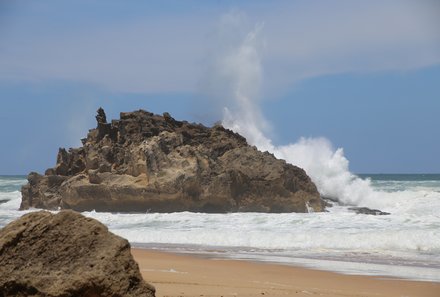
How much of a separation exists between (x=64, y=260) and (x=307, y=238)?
33.2 ft

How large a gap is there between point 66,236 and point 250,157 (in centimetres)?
1705

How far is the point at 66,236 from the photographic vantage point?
190 inches

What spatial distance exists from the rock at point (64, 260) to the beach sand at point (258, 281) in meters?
1.65

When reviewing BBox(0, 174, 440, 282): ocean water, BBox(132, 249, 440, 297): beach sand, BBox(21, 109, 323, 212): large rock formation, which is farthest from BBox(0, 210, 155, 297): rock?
BBox(21, 109, 323, 212): large rock formation

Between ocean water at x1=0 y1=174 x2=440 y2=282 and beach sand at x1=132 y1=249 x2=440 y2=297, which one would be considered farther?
ocean water at x1=0 y1=174 x2=440 y2=282

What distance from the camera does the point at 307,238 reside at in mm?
14383

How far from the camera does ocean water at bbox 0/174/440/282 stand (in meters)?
11.1

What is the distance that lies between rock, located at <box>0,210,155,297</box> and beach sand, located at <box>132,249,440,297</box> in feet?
5.43

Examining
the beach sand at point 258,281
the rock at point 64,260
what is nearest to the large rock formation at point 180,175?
the beach sand at point 258,281

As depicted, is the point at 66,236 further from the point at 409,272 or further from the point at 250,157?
the point at 250,157

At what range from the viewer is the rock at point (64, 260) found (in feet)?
15.2

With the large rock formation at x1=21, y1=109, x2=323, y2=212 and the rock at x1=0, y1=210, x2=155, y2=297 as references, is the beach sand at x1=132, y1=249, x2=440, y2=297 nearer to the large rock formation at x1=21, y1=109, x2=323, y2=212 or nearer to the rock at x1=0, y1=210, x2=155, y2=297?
the rock at x1=0, y1=210, x2=155, y2=297

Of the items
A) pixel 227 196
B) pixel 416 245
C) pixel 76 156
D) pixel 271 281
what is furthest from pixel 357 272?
pixel 76 156

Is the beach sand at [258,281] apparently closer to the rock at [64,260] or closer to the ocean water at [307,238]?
the ocean water at [307,238]
